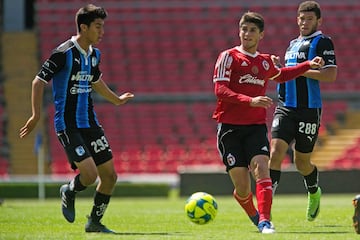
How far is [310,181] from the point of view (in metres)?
11.6

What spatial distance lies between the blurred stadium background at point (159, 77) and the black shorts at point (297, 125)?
15.7 m

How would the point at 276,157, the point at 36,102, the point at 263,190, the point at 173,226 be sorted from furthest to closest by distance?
the point at 276,157 → the point at 173,226 → the point at 36,102 → the point at 263,190

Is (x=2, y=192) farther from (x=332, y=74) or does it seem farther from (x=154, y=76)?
(x=332, y=74)

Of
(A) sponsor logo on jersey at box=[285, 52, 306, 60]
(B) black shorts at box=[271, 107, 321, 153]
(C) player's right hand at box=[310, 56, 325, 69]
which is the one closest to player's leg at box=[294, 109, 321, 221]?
(B) black shorts at box=[271, 107, 321, 153]

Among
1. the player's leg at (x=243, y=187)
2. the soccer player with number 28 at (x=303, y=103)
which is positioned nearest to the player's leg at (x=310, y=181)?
the soccer player with number 28 at (x=303, y=103)

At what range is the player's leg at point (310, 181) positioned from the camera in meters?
11.5

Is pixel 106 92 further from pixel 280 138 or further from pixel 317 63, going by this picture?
pixel 317 63

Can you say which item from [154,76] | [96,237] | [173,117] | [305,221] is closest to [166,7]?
[154,76]

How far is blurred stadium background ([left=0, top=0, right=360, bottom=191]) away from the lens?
1128 inches

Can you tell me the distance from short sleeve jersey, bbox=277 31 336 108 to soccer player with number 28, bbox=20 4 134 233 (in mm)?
2606

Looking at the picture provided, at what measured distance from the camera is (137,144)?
29625mm

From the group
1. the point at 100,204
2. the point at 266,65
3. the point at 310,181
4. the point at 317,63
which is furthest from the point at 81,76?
the point at 310,181

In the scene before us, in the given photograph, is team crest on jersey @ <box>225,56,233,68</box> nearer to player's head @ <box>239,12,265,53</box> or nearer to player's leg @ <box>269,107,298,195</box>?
player's head @ <box>239,12,265,53</box>

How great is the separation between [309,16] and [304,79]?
2.52ft
